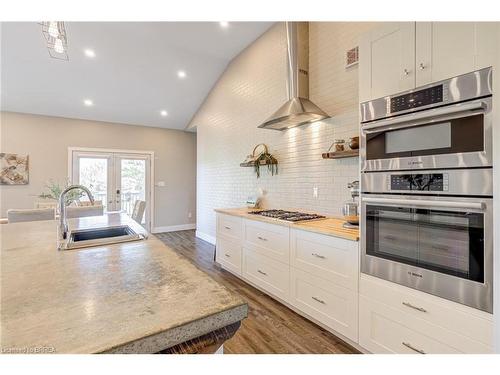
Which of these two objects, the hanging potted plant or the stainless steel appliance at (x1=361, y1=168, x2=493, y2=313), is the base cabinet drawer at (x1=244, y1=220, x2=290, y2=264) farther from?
the hanging potted plant

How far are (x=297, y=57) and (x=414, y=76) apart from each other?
1822 mm

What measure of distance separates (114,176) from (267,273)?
5083 mm

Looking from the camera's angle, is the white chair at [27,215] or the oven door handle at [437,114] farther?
the white chair at [27,215]

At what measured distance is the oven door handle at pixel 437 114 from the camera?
127cm

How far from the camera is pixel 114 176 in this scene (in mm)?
6180

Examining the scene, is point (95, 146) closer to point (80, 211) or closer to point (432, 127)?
point (80, 211)

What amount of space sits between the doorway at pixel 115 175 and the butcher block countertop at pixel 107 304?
17.5 feet

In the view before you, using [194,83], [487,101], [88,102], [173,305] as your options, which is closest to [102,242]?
[173,305]

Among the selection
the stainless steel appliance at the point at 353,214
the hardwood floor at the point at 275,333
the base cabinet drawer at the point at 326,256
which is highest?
the stainless steel appliance at the point at 353,214

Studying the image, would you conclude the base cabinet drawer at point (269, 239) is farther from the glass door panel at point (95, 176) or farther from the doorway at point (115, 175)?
the glass door panel at point (95, 176)

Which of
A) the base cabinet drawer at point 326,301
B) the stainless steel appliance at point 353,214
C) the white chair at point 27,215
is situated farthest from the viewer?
the white chair at point 27,215

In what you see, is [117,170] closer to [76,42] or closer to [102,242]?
[76,42]

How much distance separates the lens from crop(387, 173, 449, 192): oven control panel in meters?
1.41

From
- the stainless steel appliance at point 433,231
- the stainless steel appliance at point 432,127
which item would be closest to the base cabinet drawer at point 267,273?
the stainless steel appliance at point 433,231
